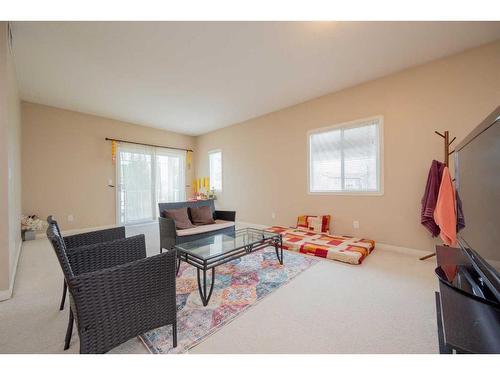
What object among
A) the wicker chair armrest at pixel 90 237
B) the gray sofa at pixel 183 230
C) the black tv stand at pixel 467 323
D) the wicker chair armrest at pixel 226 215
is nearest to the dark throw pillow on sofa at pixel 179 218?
the gray sofa at pixel 183 230

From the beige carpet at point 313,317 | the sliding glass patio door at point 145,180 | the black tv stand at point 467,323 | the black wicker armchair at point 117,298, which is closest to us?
the black tv stand at point 467,323

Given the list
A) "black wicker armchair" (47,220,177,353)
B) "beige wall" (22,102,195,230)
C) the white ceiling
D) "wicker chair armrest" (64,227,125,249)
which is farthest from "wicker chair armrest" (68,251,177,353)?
"beige wall" (22,102,195,230)

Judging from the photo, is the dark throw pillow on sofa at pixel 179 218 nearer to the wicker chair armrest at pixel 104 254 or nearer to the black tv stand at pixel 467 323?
the wicker chair armrest at pixel 104 254

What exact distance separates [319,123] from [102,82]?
352cm

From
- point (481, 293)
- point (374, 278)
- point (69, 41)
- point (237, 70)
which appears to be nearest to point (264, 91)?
point (237, 70)

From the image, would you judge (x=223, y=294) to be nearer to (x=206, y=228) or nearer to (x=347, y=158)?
(x=206, y=228)

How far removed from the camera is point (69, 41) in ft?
7.36

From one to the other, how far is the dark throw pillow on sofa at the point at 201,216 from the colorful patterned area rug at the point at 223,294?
893mm

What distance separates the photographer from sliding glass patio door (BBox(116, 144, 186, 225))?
492 cm

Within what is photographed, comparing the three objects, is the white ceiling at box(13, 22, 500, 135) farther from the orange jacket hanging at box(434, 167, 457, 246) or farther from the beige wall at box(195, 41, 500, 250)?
the orange jacket hanging at box(434, 167, 457, 246)

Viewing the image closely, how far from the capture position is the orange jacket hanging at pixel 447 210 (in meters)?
2.20

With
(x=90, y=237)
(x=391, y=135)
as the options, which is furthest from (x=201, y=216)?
(x=391, y=135)

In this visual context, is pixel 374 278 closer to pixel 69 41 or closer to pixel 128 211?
pixel 69 41

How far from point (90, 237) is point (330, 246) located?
2735mm
